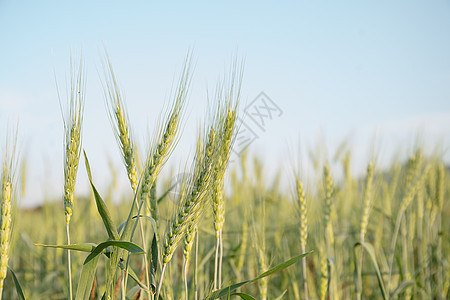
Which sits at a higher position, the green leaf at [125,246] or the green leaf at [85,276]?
the green leaf at [125,246]

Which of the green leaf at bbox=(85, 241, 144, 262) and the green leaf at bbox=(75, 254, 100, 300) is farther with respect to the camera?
the green leaf at bbox=(75, 254, 100, 300)

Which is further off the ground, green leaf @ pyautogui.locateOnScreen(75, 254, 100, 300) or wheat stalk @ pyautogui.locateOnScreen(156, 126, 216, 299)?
wheat stalk @ pyautogui.locateOnScreen(156, 126, 216, 299)

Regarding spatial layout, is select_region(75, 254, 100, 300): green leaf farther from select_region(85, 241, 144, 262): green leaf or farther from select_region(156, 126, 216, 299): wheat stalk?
select_region(156, 126, 216, 299): wheat stalk

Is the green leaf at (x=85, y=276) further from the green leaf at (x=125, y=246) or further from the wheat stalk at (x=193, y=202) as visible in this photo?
the wheat stalk at (x=193, y=202)

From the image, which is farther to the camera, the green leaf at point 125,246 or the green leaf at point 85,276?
the green leaf at point 85,276

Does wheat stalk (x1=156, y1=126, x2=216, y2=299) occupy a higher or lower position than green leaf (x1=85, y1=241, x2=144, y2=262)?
higher

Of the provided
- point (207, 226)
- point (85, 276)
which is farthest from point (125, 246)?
point (207, 226)

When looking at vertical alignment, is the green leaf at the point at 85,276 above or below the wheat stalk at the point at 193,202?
below

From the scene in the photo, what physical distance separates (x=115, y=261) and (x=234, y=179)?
1.88 metres

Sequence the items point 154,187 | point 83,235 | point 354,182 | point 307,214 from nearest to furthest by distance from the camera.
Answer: point 154,187 < point 307,214 < point 83,235 < point 354,182

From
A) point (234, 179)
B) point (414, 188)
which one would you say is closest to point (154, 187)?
point (414, 188)

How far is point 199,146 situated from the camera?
1.14 meters

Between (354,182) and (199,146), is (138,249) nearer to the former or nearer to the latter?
(199,146)

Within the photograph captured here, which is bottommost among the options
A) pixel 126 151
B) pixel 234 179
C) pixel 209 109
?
pixel 234 179
